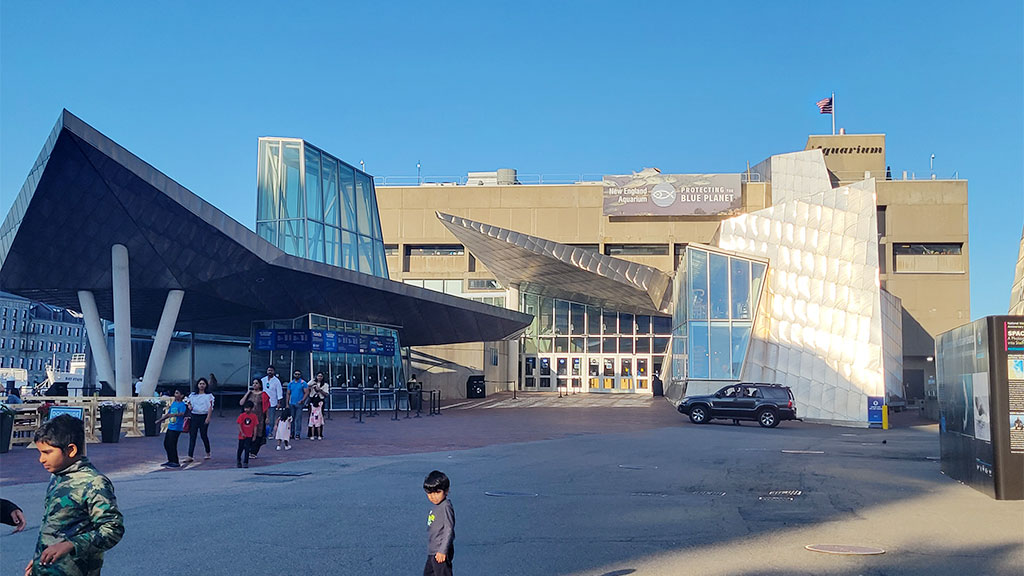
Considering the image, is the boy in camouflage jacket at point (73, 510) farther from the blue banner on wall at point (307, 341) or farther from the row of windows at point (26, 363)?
the row of windows at point (26, 363)

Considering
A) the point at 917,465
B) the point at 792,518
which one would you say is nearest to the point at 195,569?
the point at 792,518

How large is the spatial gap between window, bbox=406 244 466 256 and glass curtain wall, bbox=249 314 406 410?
2826 cm

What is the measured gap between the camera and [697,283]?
3866 cm

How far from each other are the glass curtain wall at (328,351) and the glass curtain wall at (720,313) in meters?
13.3

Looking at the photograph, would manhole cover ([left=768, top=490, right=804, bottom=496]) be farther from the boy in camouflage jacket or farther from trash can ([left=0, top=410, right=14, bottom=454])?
trash can ([left=0, top=410, right=14, bottom=454])

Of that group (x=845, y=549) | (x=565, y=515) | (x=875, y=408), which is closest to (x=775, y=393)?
(x=875, y=408)

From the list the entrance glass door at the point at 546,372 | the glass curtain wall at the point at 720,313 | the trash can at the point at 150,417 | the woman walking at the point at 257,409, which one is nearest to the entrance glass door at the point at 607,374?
the entrance glass door at the point at 546,372

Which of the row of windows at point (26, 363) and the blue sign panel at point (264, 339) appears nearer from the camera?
the blue sign panel at point (264, 339)

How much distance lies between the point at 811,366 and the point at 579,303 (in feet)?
88.2

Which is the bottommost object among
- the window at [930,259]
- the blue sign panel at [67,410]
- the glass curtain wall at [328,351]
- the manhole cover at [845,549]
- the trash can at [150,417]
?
the manhole cover at [845,549]

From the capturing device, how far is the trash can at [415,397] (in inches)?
1463

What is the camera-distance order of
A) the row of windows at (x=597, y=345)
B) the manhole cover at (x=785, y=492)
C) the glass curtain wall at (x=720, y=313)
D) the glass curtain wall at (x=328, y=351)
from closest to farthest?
the manhole cover at (x=785, y=492)
the glass curtain wall at (x=328, y=351)
the glass curtain wall at (x=720, y=313)
the row of windows at (x=597, y=345)

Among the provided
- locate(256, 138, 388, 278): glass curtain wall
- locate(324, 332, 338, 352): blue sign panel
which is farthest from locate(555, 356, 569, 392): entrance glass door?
locate(324, 332, 338, 352): blue sign panel

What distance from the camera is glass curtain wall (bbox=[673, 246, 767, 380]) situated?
37031 millimetres
